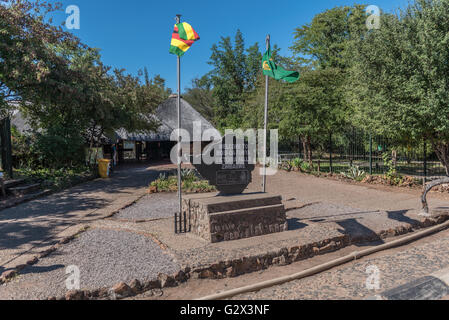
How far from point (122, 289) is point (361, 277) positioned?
3.55m

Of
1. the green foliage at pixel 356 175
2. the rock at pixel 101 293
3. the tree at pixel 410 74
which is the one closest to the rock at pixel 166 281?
the rock at pixel 101 293

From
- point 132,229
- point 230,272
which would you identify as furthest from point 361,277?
point 132,229

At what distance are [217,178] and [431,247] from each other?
14.7 ft

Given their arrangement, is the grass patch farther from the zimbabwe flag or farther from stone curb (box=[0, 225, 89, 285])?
the zimbabwe flag

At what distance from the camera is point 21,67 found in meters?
10.2

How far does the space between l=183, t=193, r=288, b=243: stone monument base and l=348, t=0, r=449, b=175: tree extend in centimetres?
656

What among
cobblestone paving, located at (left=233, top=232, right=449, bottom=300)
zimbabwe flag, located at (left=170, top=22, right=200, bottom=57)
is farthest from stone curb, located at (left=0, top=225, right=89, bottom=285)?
zimbabwe flag, located at (left=170, top=22, right=200, bottom=57)

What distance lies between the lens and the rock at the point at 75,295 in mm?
3760

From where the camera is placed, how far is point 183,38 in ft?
20.6

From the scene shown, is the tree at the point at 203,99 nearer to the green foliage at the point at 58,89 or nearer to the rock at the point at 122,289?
the green foliage at the point at 58,89

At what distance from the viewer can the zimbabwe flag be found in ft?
20.5

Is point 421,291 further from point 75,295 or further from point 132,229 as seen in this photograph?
point 132,229
